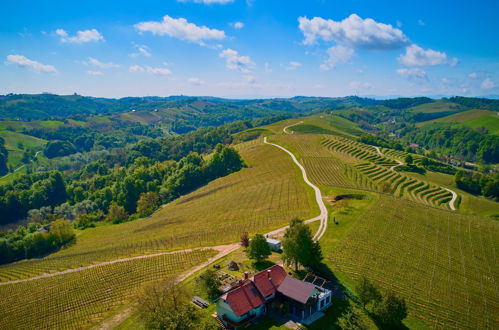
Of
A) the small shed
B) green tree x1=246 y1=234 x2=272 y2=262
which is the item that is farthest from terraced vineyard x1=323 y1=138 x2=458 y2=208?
green tree x1=246 y1=234 x2=272 y2=262

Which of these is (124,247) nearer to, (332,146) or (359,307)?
(359,307)

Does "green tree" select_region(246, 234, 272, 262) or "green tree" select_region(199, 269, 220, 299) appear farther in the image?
"green tree" select_region(246, 234, 272, 262)

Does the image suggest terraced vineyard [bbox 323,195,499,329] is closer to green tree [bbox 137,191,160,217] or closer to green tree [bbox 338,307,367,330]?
green tree [bbox 338,307,367,330]

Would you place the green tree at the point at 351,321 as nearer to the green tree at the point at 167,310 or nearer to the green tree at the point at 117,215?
the green tree at the point at 167,310

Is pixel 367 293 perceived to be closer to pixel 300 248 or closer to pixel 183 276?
pixel 300 248

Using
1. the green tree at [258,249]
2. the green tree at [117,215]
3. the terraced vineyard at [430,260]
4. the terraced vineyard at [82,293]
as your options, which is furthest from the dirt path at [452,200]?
the green tree at [117,215]

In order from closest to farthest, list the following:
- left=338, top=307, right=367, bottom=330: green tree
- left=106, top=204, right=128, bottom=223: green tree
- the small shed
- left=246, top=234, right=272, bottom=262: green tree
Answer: left=338, top=307, right=367, bottom=330: green tree
left=246, top=234, right=272, bottom=262: green tree
the small shed
left=106, top=204, right=128, bottom=223: green tree

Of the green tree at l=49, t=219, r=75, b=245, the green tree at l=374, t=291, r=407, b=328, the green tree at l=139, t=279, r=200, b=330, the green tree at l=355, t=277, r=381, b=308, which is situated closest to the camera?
the green tree at l=139, t=279, r=200, b=330
